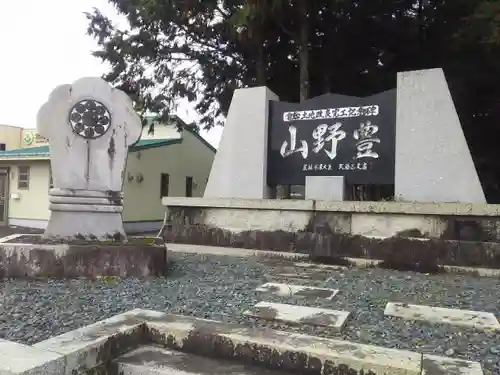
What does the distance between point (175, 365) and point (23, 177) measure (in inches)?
512

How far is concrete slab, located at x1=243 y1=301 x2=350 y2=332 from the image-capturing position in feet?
9.14

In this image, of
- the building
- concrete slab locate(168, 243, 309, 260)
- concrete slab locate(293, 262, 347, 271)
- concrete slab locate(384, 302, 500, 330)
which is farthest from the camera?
the building

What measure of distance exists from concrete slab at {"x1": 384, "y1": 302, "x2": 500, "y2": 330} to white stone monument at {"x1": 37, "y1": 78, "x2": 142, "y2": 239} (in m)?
3.09

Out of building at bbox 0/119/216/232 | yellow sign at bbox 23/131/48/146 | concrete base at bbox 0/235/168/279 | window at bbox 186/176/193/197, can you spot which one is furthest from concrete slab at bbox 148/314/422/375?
yellow sign at bbox 23/131/48/146

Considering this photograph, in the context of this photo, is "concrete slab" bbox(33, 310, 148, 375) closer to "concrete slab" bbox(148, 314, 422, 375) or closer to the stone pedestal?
"concrete slab" bbox(148, 314, 422, 375)

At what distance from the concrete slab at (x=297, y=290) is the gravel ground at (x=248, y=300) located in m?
0.11

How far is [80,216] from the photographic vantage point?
15.3ft

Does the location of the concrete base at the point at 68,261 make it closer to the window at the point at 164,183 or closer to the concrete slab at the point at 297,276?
the concrete slab at the point at 297,276

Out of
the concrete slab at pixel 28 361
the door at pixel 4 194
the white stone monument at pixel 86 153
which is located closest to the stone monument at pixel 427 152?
the white stone monument at pixel 86 153

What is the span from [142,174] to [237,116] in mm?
8118

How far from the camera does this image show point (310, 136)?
20.7 feet

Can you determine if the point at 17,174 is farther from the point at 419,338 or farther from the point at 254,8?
the point at 419,338

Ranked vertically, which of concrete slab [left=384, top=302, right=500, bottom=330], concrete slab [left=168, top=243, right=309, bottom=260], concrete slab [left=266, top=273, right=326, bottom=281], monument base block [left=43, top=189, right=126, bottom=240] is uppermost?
monument base block [left=43, top=189, right=126, bottom=240]

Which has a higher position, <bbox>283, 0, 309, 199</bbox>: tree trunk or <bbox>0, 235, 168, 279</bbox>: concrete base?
<bbox>283, 0, 309, 199</bbox>: tree trunk
